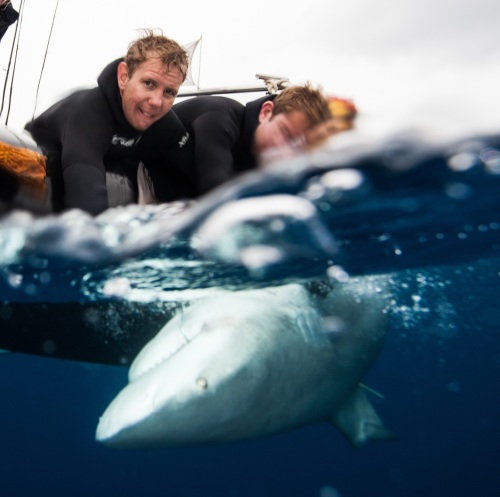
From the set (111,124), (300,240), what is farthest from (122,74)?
(300,240)

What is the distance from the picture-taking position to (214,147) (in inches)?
160

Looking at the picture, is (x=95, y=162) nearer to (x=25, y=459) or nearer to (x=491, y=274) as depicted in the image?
(x=491, y=274)

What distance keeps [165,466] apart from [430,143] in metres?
40.6

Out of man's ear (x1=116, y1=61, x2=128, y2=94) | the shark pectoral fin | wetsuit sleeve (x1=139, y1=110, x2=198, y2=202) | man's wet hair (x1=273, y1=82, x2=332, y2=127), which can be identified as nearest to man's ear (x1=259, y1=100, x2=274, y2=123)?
man's wet hair (x1=273, y1=82, x2=332, y2=127)

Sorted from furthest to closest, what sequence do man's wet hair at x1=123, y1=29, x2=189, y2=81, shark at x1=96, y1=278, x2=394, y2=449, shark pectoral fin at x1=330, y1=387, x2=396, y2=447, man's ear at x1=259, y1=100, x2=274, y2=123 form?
shark pectoral fin at x1=330, y1=387, x2=396, y2=447 < man's ear at x1=259, y1=100, x2=274, y2=123 < man's wet hair at x1=123, y1=29, x2=189, y2=81 < shark at x1=96, y1=278, x2=394, y2=449

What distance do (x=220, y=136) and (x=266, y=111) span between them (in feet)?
1.66

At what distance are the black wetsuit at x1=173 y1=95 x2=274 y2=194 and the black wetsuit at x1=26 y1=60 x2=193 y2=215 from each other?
0.93ft

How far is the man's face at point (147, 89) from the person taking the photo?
361cm

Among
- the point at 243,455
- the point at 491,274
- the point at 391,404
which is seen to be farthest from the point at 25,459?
the point at 491,274

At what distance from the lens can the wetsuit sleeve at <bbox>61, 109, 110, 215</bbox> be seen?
3.36 metres

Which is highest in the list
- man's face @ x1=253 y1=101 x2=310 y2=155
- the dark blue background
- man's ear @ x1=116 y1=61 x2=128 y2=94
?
man's ear @ x1=116 y1=61 x2=128 y2=94

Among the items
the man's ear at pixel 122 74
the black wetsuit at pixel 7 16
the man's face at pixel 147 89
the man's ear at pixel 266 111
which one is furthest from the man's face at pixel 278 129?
the black wetsuit at pixel 7 16

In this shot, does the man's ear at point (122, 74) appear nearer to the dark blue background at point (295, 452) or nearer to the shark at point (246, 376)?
the shark at point (246, 376)

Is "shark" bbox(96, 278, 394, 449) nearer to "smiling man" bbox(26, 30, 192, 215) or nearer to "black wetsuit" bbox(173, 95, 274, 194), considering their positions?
"black wetsuit" bbox(173, 95, 274, 194)
